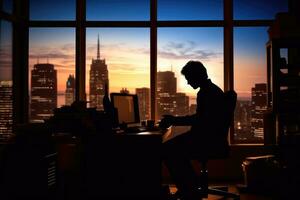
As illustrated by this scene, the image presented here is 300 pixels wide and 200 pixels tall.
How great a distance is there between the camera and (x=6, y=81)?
5.45m

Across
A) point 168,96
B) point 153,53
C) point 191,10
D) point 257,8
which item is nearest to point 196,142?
point 168,96

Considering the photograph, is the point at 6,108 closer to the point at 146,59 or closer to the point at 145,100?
the point at 145,100

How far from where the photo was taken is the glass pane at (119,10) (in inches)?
225

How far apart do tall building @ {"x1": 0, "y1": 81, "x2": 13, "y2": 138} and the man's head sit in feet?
9.18

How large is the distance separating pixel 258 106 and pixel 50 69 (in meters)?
3.22

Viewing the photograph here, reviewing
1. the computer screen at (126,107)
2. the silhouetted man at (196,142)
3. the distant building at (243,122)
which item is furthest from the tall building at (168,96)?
the silhouetted man at (196,142)

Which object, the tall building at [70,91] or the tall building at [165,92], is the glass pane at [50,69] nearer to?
the tall building at [70,91]

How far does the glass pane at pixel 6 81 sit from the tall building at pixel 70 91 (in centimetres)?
80

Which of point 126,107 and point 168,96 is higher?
point 168,96

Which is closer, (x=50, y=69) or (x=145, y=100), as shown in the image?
(x=145, y=100)

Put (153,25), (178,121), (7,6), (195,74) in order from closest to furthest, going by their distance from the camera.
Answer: (195,74) → (178,121) → (7,6) → (153,25)

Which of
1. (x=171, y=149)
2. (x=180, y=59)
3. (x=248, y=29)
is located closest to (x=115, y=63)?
(x=180, y=59)

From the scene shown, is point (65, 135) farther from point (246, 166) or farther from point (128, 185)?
point (246, 166)

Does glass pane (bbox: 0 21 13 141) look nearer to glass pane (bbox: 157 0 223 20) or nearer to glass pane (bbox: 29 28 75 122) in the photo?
glass pane (bbox: 29 28 75 122)
